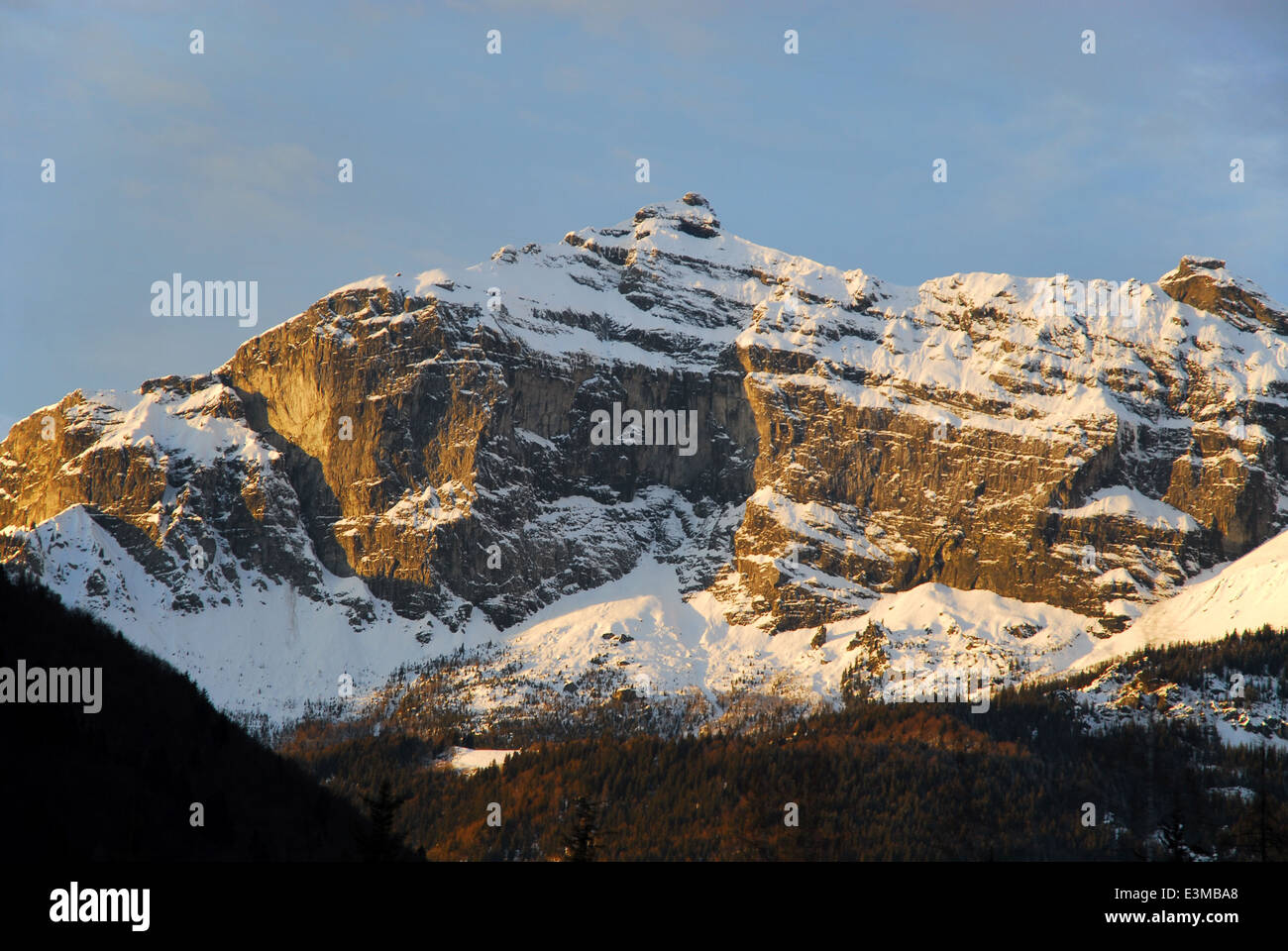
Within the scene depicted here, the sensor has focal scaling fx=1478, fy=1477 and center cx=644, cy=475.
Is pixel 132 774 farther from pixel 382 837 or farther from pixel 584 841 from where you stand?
pixel 584 841

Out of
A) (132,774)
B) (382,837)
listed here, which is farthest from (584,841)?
(132,774)

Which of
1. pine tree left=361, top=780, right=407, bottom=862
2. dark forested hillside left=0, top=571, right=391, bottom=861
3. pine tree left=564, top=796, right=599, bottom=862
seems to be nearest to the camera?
pine tree left=361, top=780, right=407, bottom=862

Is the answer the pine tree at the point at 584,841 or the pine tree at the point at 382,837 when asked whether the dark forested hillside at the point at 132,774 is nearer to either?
the pine tree at the point at 382,837

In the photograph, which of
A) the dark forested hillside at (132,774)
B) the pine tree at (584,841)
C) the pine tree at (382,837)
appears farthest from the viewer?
the pine tree at (584,841)

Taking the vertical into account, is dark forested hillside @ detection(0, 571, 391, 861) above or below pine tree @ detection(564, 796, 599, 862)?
above

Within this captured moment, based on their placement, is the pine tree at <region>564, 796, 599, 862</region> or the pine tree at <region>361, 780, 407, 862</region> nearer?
the pine tree at <region>361, 780, 407, 862</region>

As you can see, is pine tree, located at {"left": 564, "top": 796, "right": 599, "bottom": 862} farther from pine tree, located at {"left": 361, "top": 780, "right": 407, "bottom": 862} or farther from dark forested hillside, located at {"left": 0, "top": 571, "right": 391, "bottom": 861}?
dark forested hillside, located at {"left": 0, "top": 571, "right": 391, "bottom": 861}

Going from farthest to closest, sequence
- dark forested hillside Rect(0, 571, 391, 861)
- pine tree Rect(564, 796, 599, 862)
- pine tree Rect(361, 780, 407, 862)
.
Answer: pine tree Rect(564, 796, 599, 862)
dark forested hillside Rect(0, 571, 391, 861)
pine tree Rect(361, 780, 407, 862)

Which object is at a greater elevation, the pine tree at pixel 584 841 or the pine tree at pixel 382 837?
the pine tree at pixel 382 837

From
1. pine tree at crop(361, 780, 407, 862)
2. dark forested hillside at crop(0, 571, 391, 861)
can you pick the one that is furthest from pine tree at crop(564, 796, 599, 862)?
dark forested hillside at crop(0, 571, 391, 861)

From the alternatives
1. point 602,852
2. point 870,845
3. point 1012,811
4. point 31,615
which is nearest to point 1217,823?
point 1012,811

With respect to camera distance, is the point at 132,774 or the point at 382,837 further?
the point at 132,774

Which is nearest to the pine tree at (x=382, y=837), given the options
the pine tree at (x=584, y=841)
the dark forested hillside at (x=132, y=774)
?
the dark forested hillside at (x=132, y=774)
